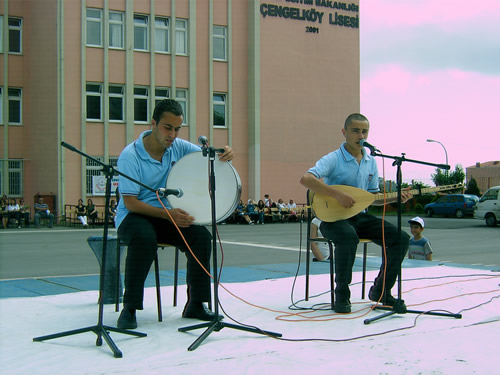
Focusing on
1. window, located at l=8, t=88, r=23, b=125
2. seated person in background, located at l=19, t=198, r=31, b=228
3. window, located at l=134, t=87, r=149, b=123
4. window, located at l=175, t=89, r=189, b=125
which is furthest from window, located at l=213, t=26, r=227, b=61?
seated person in background, located at l=19, t=198, r=31, b=228

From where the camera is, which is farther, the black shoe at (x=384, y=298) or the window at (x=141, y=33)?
the window at (x=141, y=33)

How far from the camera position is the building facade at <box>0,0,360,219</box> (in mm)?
29234

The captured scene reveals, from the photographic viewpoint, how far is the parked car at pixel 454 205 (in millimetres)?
38375

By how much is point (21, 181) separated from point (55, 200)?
2501 mm

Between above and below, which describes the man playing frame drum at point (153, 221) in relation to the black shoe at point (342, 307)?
above

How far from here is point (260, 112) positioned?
33.4 meters

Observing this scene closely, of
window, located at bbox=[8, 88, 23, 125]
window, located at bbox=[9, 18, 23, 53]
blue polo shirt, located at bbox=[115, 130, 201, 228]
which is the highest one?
window, located at bbox=[9, 18, 23, 53]

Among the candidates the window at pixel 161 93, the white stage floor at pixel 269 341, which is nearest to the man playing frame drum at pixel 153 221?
the white stage floor at pixel 269 341

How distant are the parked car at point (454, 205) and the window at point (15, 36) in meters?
25.0

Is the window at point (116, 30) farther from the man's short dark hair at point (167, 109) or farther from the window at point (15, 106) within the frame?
the man's short dark hair at point (167, 109)

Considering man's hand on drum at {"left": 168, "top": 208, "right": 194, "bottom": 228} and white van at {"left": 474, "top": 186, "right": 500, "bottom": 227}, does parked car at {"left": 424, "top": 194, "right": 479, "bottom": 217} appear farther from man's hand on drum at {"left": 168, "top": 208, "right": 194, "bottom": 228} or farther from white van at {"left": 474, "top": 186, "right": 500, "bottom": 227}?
man's hand on drum at {"left": 168, "top": 208, "right": 194, "bottom": 228}

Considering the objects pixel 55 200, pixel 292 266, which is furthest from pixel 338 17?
pixel 292 266

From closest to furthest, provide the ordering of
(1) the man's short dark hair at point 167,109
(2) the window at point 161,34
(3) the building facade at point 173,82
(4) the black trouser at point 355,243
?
1. (1) the man's short dark hair at point 167,109
2. (4) the black trouser at point 355,243
3. (3) the building facade at point 173,82
4. (2) the window at point 161,34

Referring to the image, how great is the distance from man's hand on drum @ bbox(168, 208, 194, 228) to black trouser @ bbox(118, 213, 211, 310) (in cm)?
23
